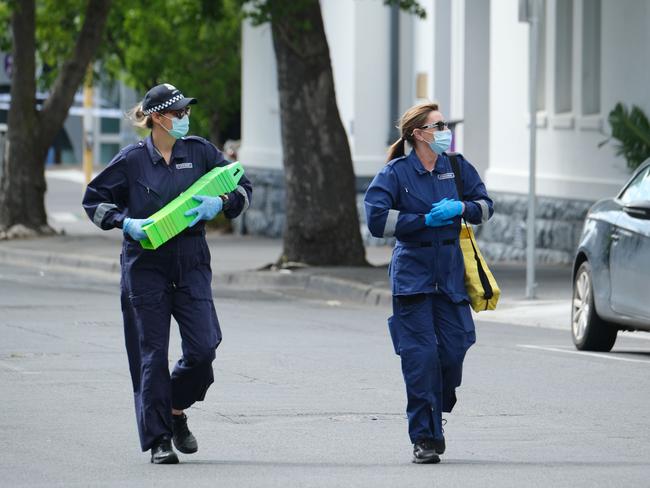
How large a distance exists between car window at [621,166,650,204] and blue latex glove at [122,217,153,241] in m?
5.97

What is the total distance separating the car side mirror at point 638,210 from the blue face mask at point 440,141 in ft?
15.2

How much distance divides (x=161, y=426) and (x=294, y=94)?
14004 millimetres

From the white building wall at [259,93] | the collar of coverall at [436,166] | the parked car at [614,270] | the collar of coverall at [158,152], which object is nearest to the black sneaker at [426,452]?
the collar of coverall at [436,166]

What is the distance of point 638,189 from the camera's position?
1408cm

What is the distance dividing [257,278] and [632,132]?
4719 millimetres

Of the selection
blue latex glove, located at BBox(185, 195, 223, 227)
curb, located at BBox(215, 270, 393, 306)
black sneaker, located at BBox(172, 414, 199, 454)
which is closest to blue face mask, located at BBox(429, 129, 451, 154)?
blue latex glove, located at BBox(185, 195, 223, 227)

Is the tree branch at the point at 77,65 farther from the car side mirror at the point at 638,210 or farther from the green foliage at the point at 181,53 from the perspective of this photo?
the car side mirror at the point at 638,210

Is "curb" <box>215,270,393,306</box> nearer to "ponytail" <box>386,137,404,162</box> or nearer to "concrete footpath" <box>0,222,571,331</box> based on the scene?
"concrete footpath" <box>0,222,571,331</box>

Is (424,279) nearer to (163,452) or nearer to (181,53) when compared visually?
(163,452)

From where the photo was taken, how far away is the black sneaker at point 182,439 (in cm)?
911

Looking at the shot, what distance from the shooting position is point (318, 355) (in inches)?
546

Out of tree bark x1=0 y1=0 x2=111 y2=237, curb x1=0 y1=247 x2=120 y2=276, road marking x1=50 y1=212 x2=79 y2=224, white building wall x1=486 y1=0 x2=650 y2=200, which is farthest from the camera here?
road marking x1=50 y1=212 x2=79 y2=224

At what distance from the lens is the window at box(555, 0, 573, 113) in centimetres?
2483

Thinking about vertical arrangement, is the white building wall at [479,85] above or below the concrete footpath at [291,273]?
above
